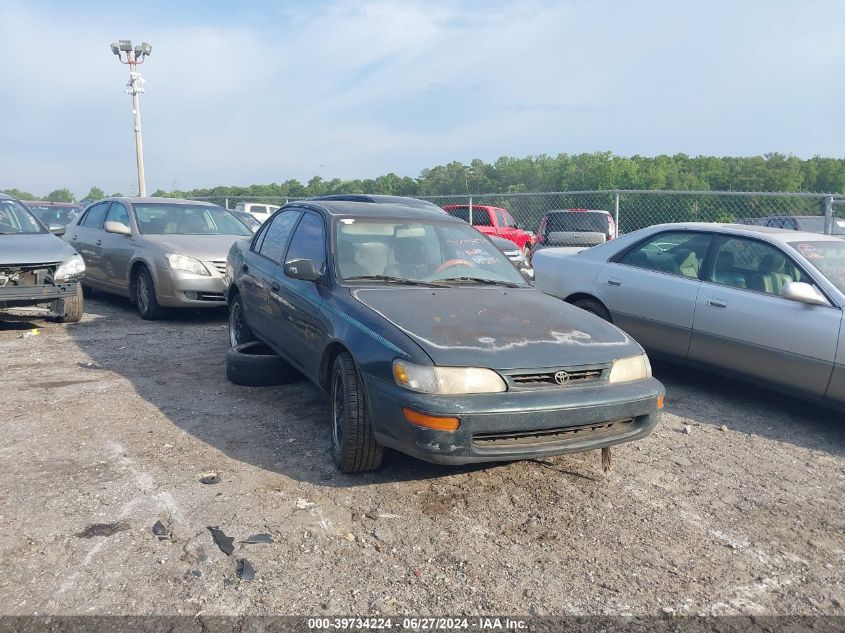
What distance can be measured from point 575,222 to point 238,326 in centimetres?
980

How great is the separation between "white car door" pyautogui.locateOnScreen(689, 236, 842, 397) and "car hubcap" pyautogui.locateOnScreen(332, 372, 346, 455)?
3136 mm

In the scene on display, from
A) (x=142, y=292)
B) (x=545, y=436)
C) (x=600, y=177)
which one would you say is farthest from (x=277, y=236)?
(x=600, y=177)

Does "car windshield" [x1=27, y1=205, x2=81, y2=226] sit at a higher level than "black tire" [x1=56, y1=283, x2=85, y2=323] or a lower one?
higher

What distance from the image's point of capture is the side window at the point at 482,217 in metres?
17.0

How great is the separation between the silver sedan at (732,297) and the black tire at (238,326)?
306 centimetres

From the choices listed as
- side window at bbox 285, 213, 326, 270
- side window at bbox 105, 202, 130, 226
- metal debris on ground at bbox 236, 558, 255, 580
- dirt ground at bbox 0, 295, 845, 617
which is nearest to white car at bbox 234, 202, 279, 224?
side window at bbox 105, 202, 130, 226

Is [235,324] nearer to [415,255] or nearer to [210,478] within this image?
[415,255]

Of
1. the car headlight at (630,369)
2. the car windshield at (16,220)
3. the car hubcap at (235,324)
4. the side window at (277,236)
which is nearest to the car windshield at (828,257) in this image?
the car headlight at (630,369)

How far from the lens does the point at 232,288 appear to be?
21.3 ft

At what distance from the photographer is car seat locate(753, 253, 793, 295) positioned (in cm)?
535

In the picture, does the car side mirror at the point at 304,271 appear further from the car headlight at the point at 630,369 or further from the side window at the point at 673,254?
the side window at the point at 673,254

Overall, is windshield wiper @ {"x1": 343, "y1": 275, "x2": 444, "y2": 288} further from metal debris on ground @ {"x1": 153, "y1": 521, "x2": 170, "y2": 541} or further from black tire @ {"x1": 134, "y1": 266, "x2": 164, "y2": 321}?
black tire @ {"x1": 134, "y1": 266, "x2": 164, "y2": 321}

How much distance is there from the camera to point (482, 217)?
17000 millimetres

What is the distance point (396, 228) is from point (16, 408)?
303 centimetres
